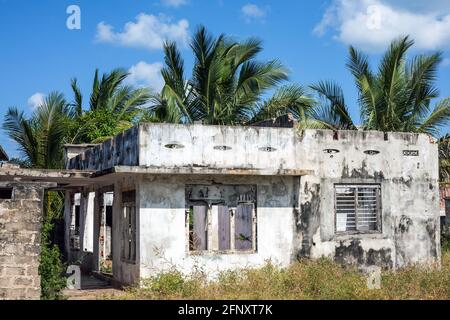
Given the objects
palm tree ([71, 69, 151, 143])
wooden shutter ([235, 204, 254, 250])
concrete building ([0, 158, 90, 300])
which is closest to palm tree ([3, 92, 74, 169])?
palm tree ([71, 69, 151, 143])

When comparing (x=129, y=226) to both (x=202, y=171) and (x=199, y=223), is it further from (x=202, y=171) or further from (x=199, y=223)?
(x=199, y=223)

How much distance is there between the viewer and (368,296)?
11.3 metres

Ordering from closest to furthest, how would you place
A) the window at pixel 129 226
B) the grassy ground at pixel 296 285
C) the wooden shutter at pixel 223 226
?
the grassy ground at pixel 296 285
the window at pixel 129 226
the wooden shutter at pixel 223 226

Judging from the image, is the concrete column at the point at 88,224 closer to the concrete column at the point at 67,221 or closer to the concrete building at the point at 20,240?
the concrete column at the point at 67,221

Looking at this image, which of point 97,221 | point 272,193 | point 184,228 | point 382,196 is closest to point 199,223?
point 97,221

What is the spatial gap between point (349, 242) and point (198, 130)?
4.44 metres

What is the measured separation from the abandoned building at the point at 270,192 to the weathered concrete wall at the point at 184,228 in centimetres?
2

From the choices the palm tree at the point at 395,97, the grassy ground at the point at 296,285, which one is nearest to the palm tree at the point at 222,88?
the palm tree at the point at 395,97

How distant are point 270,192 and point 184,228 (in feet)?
7.24

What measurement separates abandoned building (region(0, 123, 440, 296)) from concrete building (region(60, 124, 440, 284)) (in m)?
0.02

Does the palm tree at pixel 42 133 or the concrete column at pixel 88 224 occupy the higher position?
the palm tree at pixel 42 133

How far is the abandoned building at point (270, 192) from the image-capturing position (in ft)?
44.0

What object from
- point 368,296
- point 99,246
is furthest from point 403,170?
point 99,246
